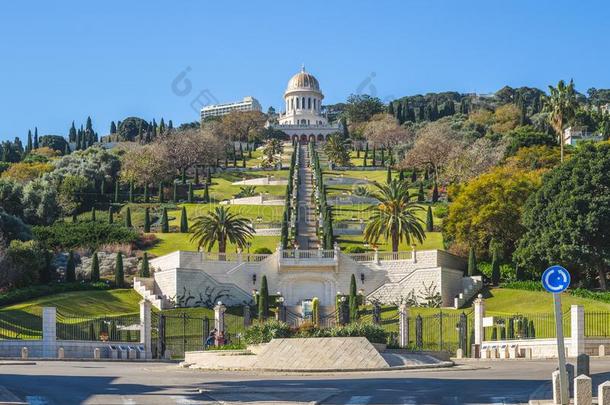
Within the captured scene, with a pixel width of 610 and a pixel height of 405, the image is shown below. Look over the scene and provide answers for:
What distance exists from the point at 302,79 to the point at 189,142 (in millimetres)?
70808

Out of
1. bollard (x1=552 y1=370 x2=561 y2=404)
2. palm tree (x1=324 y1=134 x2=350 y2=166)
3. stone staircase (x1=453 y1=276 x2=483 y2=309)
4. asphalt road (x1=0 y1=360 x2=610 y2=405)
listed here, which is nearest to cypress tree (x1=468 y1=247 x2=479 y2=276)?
stone staircase (x1=453 y1=276 x2=483 y2=309)

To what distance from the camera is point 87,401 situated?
23.9m

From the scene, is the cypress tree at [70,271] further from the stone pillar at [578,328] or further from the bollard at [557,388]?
the bollard at [557,388]

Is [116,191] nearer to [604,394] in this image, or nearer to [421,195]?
[421,195]

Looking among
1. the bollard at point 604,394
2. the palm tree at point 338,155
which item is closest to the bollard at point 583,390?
the bollard at point 604,394

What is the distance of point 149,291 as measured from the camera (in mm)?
70375

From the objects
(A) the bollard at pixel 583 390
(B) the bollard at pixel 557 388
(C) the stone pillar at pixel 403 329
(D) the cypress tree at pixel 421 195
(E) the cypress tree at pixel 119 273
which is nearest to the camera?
(A) the bollard at pixel 583 390

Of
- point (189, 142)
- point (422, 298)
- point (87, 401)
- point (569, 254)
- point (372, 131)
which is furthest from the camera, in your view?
point (372, 131)

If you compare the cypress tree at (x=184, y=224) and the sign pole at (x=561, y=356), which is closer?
the sign pole at (x=561, y=356)

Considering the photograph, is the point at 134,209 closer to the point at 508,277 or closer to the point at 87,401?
the point at 508,277

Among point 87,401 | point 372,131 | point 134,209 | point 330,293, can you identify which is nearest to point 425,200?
point 134,209

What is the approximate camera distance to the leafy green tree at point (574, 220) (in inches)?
2630

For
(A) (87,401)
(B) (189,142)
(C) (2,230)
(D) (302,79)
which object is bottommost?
(A) (87,401)

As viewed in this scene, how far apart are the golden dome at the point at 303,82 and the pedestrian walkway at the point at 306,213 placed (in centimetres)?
5427
